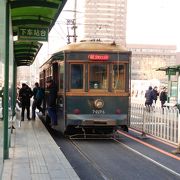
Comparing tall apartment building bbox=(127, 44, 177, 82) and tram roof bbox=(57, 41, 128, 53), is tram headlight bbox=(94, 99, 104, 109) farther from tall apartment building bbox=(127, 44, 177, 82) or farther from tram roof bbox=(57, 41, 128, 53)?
tall apartment building bbox=(127, 44, 177, 82)

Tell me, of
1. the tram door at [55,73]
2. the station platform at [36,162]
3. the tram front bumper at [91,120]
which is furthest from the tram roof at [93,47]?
the station platform at [36,162]

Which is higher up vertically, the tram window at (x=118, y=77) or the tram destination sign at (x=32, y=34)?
the tram destination sign at (x=32, y=34)

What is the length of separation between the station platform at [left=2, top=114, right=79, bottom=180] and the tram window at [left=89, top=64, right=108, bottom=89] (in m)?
2.20

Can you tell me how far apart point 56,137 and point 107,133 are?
1.71m

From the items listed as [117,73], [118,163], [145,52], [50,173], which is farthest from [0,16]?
[145,52]

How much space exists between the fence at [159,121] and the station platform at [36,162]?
3.57 m

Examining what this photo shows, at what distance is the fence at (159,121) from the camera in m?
13.5

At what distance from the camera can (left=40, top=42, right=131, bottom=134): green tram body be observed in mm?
13719

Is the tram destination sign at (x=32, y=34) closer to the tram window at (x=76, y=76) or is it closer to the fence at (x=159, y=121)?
the tram window at (x=76, y=76)

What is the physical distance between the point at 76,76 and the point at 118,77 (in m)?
1.28

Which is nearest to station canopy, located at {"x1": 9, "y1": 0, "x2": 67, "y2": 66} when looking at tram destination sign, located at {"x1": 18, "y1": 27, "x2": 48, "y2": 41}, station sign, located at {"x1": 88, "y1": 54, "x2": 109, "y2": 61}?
tram destination sign, located at {"x1": 18, "y1": 27, "x2": 48, "y2": 41}

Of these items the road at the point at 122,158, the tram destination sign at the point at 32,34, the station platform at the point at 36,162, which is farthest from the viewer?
the tram destination sign at the point at 32,34

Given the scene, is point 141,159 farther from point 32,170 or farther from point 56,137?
point 56,137

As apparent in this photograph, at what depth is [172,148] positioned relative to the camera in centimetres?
1253
